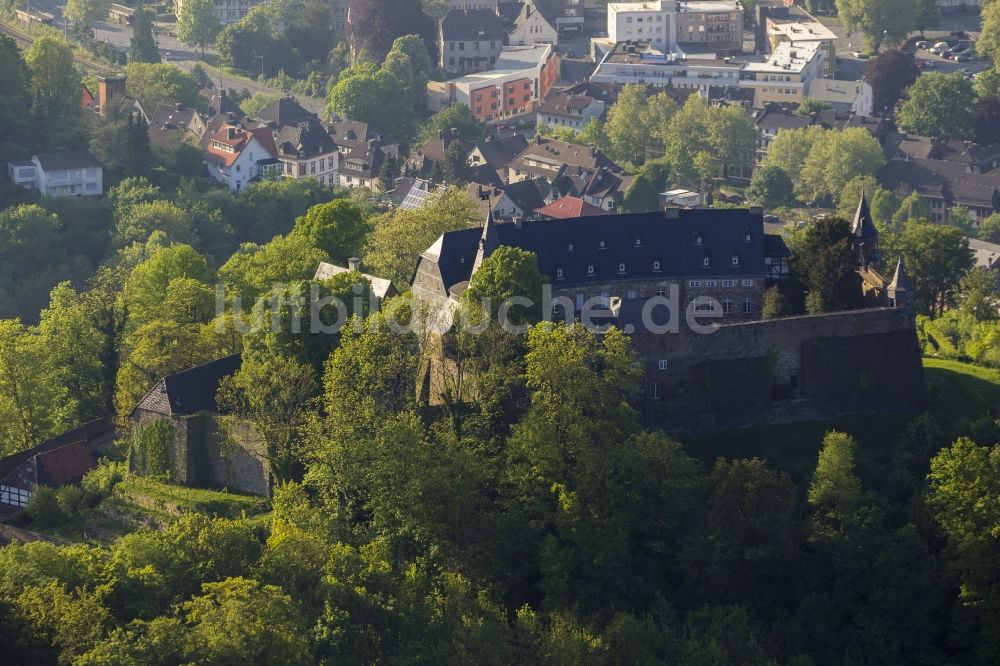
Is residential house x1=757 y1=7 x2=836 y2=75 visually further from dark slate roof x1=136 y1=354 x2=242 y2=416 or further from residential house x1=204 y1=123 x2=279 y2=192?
dark slate roof x1=136 y1=354 x2=242 y2=416

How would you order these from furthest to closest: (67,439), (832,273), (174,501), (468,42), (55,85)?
(468,42)
(55,85)
(67,439)
(832,273)
(174,501)

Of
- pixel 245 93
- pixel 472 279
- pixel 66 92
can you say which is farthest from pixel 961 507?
pixel 245 93

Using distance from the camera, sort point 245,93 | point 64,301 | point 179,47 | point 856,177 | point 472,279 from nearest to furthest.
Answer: point 472,279 → point 64,301 → point 856,177 → point 245,93 → point 179,47

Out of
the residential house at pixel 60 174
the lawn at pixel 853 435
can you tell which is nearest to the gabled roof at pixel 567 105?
the residential house at pixel 60 174

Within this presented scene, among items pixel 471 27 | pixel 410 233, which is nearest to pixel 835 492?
pixel 410 233

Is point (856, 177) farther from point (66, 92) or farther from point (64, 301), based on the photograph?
point (64, 301)

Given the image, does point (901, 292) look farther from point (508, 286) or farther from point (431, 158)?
point (431, 158)

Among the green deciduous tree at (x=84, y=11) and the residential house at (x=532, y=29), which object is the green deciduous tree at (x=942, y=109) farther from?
the green deciduous tree at (x=84, y=11)
